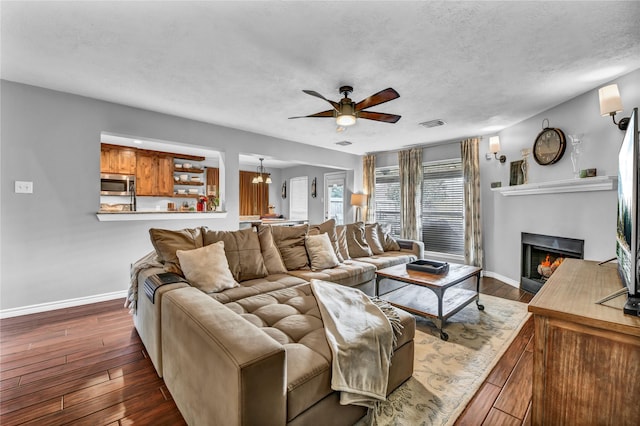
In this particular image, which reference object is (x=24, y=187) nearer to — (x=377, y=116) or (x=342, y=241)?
(x=342, y=241)

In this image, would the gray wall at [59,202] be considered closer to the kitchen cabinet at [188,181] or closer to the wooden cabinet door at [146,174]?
the wooden cabinet door at [146,174]

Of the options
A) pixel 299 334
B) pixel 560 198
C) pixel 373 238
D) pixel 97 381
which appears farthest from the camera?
pixel 373 238

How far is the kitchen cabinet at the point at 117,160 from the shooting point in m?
5.82

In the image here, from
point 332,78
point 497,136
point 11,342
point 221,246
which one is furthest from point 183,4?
point 497,136

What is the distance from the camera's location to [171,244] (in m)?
2.43

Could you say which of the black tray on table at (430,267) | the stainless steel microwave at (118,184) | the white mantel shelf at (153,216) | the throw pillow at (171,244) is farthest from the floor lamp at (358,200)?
the stainless steel microwave at (118,184)

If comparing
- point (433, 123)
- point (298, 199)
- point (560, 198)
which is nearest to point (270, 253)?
point (433, 123)

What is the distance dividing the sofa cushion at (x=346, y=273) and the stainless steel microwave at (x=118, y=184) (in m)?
5.08

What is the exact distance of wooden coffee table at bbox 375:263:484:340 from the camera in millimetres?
2559

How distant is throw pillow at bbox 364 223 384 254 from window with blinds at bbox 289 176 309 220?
4.16 meters

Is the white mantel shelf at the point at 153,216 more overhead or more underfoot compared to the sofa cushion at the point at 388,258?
more overhead

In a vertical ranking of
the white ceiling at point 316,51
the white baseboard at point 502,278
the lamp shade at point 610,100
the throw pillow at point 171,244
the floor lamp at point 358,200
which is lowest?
the white baseboard at point 502,278

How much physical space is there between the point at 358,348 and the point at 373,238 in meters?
3.02

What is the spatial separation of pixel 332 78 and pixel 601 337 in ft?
8.68
